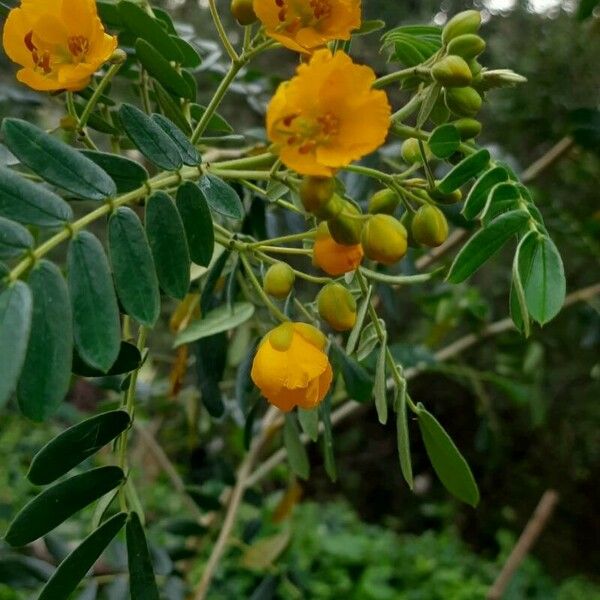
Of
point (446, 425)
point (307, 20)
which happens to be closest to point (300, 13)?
point (307, 20)

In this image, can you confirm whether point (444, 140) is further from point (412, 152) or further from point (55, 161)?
point (55, 161)

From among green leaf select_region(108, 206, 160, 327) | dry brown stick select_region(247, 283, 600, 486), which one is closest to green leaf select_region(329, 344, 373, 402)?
green leaf select_region(108, 206, 160, 327)

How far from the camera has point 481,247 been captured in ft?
1.47

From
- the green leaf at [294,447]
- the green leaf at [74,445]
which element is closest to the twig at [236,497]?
the green leaf at [294,447]

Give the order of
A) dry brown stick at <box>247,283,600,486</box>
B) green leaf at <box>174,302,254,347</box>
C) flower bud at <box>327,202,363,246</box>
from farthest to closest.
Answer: dry brown stick at <box>247,283,600,486</box> < green leaf at <box>174,302,254,347</box> < flower bud at <box>327,202,363,246</box>

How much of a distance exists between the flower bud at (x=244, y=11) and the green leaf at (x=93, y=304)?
161 millimetres

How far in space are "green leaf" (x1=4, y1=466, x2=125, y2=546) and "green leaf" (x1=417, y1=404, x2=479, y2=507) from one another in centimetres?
21

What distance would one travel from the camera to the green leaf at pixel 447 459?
1.72ft

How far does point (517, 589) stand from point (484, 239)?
2.16m

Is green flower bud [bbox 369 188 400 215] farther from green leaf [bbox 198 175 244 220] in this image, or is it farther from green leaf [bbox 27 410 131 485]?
green leaf [bbox 27 410 131 485]

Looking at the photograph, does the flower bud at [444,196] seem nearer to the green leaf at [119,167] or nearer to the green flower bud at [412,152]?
the green flower bud at [412,152]

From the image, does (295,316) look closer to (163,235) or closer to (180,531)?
(163,235)

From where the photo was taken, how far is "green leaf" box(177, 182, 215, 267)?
0.48 meters

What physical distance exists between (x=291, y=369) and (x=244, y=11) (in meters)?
0.21
